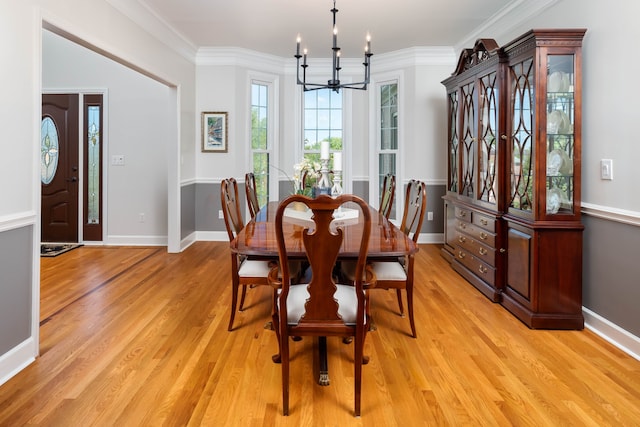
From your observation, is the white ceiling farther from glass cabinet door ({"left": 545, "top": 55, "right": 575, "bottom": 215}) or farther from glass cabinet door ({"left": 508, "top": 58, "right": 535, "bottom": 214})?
glass cabinet door ({"left": 545, "top": 55, "right": 575, "bottom": 215})

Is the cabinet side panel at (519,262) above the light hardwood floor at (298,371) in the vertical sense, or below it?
above

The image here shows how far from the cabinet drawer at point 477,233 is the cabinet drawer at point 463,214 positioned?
47mm

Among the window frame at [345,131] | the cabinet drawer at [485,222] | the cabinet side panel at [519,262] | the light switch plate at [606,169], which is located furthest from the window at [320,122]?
the light switch plate at [606,169]

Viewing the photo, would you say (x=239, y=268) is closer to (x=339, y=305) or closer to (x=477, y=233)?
(x=339, y=305)

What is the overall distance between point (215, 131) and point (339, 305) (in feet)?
14.3

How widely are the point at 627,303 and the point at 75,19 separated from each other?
3.84 meters

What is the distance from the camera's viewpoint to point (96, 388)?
2037 millimetres

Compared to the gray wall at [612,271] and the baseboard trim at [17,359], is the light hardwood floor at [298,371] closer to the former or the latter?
the baseboard trim at [17,359]

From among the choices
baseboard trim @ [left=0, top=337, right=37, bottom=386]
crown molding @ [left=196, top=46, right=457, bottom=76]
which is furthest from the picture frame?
baseboard trim @ [left=0, top=337, right=37, bottom=386]

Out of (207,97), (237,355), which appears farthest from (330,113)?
(237,355)

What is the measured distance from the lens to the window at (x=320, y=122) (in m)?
6.21

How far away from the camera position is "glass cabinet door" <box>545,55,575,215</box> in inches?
112

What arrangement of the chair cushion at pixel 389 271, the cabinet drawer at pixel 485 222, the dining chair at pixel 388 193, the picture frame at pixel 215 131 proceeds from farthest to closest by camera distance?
the picture frame at pixel 215 131 < the cabinet drawer at pixel 485 222 < the dining chair at pixel 388 193 < the chair cushion at pixel 389 271

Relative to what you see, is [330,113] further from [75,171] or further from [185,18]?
[75,171]
